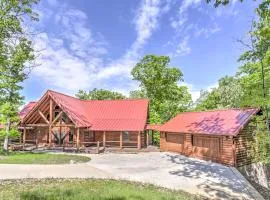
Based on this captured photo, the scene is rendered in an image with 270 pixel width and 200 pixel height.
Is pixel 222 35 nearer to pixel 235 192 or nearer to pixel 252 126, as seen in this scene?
pixel 252 126

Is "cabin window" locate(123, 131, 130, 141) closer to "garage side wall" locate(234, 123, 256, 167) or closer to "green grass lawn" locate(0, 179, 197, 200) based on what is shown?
"garage side wall" locate(234, 123, 256, 167)

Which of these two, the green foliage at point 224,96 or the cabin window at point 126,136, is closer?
the cabin window at point 126,136

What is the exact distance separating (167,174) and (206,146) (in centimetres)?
704

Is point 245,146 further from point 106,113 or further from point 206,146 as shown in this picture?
point 106,113

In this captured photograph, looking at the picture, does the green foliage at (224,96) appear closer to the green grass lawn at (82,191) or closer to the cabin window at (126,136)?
the cabin window at (126,136)

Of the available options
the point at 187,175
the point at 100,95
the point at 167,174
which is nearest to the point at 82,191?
the point at 167,174

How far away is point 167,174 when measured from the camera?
1653 centimetres

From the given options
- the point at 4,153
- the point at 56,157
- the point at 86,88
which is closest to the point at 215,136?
the point at 56,157

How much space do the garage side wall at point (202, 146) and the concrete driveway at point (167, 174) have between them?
1.01 metres

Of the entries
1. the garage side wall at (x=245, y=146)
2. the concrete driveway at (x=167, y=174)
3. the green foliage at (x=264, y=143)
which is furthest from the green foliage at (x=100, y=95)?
the green foliage at (x=264, y=143)

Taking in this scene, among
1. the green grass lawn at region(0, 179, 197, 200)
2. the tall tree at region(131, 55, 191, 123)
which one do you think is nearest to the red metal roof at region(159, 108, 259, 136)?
the green grass lawn at region(0, 179, 197, 200)

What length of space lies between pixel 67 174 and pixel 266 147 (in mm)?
13529

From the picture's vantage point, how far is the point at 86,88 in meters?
58.8

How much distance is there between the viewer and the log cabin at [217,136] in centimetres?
1925
